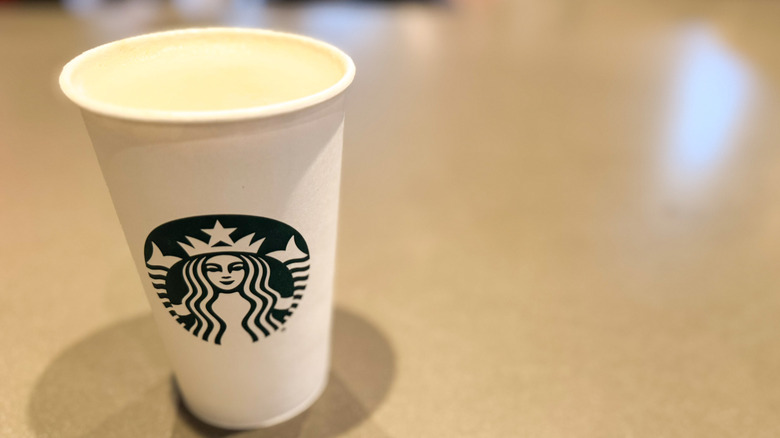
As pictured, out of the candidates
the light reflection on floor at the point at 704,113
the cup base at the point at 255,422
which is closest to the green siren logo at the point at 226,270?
the cup base at the point at 255,422

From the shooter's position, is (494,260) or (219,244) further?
(494,260)

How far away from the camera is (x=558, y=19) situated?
244 cm

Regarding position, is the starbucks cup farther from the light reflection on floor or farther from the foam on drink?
the light reflection on floor

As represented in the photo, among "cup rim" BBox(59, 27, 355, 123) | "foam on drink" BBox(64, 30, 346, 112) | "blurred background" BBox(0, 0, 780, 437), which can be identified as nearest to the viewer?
"cup rim" BBox(59, 27, 355, 123)

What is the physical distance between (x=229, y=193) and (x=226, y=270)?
0.08m

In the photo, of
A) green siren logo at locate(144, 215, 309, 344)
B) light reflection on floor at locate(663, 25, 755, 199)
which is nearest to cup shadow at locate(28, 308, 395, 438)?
green siren logo at locate(144, 215, 309, 344)

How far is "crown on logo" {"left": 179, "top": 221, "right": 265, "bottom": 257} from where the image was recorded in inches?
20.5

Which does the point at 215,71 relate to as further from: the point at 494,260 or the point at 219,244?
the point at 494,260

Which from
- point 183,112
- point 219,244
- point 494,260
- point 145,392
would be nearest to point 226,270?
point 219,244

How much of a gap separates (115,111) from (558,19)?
2.31 metres

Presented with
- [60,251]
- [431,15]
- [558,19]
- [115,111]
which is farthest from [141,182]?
[558,19]

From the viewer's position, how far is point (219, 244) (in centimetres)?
53

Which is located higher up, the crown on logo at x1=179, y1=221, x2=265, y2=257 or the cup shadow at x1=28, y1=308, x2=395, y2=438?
the crown on logo at x1=179, y1=221, x2=265, y2=257

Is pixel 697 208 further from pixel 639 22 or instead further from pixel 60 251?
pixel 639 22
